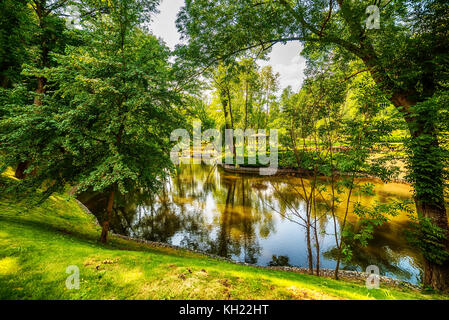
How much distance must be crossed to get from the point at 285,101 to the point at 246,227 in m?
7.79

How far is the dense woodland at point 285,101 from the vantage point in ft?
14.5

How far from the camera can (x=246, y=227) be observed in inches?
411

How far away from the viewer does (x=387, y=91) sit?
15.8ft

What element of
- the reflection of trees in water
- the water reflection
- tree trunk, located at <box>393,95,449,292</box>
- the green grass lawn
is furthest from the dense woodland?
the reflection of trees in water

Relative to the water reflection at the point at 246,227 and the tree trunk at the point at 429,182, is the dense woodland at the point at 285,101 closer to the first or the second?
the tree trunk at the point at 429,182

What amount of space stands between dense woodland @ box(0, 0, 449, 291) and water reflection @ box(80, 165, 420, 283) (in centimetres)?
189

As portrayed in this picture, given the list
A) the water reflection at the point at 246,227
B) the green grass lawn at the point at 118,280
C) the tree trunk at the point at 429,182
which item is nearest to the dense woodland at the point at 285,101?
the tree trunk at the point at 429,182

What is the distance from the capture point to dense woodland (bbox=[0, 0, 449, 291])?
174 inches

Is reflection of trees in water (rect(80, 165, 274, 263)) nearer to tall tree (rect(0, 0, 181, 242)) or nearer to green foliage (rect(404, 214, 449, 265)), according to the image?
tall tree (rect(0, 0, 181, 242))

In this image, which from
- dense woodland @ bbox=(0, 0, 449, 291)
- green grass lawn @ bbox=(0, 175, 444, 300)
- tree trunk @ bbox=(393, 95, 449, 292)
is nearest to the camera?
green grass lawn @ bbox=(0, 175, 444, 300)

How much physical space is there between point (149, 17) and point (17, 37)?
677 cm

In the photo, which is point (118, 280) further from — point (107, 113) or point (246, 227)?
point (246, 227)

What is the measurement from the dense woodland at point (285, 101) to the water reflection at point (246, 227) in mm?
1889

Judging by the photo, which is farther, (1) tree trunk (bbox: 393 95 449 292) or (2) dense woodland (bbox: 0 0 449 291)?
(2) dense woodland (bbox: 0 0 449 291)
